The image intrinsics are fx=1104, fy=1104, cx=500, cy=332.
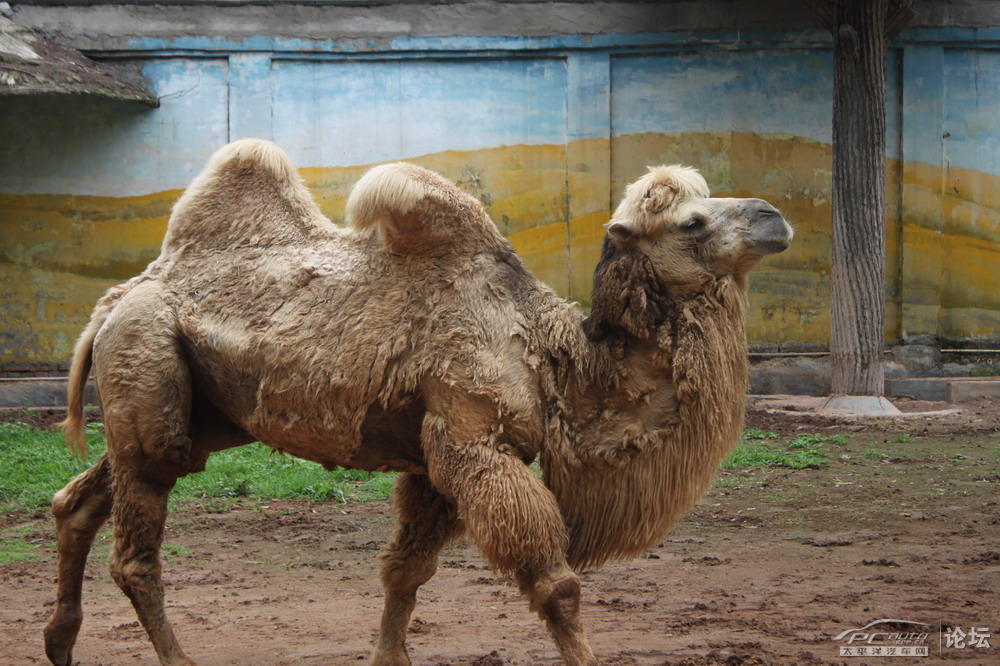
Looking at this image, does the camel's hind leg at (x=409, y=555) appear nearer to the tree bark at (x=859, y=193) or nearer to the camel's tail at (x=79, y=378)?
the camel's tail at (x=79, y=378)

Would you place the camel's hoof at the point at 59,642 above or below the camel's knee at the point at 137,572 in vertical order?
below

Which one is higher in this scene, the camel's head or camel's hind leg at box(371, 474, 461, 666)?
the camel's head

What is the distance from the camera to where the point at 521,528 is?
3.53 meters

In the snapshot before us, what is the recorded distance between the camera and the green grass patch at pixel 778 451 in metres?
9.09

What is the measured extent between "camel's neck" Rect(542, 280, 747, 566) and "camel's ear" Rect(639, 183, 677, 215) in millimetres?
335

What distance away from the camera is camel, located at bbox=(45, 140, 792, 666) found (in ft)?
12.0

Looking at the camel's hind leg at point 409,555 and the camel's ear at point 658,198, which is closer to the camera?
the camel's ear at point 658,198

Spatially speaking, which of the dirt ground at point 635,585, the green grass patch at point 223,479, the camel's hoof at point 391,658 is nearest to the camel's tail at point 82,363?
the dirt ground at point 635,585

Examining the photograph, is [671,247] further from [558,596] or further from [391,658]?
[391,658]

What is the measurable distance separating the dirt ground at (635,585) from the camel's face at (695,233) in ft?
4.90

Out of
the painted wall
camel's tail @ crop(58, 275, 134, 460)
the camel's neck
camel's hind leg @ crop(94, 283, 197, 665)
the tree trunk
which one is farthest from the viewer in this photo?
the painted wall

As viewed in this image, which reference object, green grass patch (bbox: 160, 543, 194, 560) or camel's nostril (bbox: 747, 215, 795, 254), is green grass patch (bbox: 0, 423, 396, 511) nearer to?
green grass patch (bbox: 160, 543, 194, 560)

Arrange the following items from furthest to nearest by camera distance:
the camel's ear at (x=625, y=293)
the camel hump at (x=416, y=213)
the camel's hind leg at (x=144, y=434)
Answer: the camel's hind leg at (x=144, y=434), the camel hump at (x=416, y=213), the camel's ear at (x=625, y=293)

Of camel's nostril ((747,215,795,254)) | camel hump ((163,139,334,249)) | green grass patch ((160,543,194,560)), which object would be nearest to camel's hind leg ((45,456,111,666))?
camel hump ((163,139,334,249))
